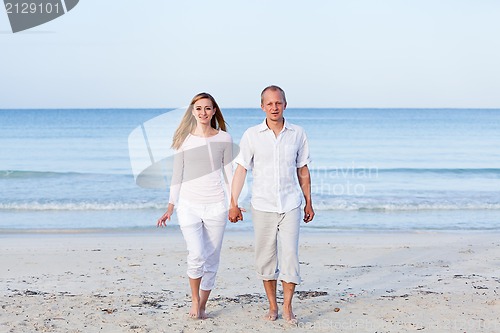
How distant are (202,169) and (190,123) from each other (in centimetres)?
39

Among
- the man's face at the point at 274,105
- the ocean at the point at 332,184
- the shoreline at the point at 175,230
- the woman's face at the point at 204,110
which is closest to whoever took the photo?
the man's face at the point at 274,105

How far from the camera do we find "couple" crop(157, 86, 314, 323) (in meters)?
4.97

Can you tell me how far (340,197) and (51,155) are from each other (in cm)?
1700

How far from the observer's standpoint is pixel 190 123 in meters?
5.15

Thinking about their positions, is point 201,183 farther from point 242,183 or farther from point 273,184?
point 273,184

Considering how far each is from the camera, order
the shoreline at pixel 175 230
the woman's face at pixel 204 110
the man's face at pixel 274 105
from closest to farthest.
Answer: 1. the man's face at pixel 274 105
2. the woman's face at pixel 204 110
3. the shoreline at pixel 175 230

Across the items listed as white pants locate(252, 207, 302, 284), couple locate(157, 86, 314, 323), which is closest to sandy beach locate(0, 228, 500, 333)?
white pants locate(252, 207, 302, 284)

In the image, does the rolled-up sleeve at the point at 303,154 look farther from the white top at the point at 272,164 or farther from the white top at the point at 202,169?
the white top at the point at 202,169

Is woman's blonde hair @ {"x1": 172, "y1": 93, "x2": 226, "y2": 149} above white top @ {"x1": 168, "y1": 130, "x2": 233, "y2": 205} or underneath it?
above

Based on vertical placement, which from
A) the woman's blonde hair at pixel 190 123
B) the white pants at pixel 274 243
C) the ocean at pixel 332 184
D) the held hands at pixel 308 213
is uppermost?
the woman's blonde hair at pixel 190 123

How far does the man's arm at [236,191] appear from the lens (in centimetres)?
502

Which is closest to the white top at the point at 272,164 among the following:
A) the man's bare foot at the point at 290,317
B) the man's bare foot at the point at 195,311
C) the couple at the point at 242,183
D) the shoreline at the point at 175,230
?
the couple at the point at 242,183

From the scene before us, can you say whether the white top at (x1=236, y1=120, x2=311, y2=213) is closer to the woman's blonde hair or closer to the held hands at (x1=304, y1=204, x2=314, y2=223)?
the held hands at (x1=304, y1=204, x2=314, y2=223)

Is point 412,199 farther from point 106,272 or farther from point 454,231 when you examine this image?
point 106,272
